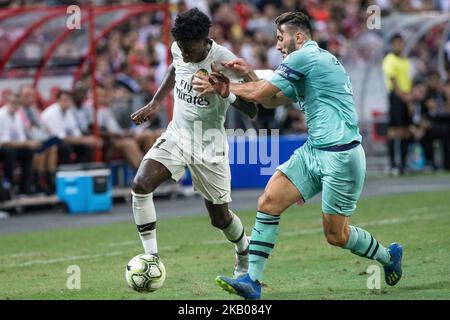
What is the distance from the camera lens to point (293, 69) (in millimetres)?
9148

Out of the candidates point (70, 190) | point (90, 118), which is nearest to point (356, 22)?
point (90, 118)

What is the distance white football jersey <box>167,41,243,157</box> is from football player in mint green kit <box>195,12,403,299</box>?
3.48ft

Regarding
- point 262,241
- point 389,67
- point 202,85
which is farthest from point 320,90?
point 389,67

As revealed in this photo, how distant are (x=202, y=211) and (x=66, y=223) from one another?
7.78 feet

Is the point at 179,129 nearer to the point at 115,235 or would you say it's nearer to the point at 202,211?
the point at 115,235

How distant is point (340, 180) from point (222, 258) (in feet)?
10.7

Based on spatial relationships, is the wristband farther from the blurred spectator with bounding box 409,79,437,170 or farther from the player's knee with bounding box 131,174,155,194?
the blurred spectator with bounding box 409,79,437,170

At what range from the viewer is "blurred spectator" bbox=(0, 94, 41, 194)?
Result: 61.8 ft

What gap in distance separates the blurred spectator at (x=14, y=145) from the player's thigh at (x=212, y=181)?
29.0ft

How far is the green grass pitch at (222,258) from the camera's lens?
9750mm

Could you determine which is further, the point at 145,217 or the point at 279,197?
the point at 145,217

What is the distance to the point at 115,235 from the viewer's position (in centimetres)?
1498

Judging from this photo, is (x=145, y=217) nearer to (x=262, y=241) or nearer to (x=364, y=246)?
(x=262, y=241)

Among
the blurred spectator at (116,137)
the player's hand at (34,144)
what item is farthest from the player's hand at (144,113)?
the blurred spectator at (116,137)
